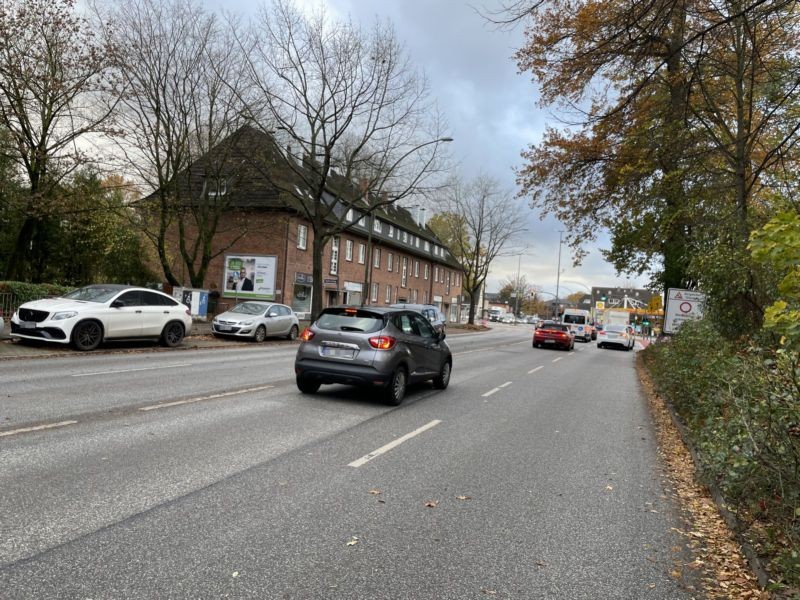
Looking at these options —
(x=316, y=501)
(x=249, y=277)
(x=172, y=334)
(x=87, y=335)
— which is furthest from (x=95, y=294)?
(x=249, y=277)

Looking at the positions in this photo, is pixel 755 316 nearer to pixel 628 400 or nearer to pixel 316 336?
pixel 628 400

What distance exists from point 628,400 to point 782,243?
8733 millimetres

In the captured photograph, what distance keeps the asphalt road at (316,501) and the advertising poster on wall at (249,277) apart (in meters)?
25.3

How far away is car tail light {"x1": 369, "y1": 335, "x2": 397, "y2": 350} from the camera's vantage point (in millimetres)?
9008

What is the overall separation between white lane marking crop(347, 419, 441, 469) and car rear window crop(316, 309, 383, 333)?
6.28ft

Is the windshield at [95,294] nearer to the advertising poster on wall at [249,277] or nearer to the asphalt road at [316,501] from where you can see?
the asphalt road at [316,501]

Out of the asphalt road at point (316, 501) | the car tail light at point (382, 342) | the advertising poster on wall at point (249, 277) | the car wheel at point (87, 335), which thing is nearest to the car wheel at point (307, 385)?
the asphalt road at point (316, 501)

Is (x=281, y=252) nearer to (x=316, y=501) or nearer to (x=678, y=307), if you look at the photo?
(x=678, y=307)

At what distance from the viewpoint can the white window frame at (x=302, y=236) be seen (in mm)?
35781

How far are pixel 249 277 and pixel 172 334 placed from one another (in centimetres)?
1806

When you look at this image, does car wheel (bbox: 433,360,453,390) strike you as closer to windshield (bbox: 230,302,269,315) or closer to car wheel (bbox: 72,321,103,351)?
car wheel (bbox: 72,321,103,351)

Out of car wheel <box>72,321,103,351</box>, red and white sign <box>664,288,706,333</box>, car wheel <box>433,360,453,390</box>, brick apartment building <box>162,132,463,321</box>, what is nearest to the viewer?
car wheel <box>433,360,453,390</box>

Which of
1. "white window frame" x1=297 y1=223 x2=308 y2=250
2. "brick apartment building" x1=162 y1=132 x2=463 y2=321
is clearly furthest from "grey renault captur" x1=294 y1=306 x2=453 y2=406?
"white window frame" x1=297 y1=223 x2=308 y2=250

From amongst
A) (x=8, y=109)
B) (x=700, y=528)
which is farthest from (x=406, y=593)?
(x=8, y=109)
